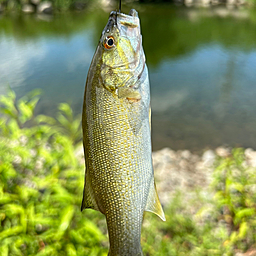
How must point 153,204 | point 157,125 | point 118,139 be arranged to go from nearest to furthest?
point 118,139
point 153,204
point 157,125

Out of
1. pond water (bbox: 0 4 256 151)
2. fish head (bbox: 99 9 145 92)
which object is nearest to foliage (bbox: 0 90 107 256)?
fish head (bbox: 99 9 145 92)

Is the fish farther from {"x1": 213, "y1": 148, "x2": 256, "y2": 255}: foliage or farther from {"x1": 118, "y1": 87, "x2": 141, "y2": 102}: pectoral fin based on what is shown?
{"x1": 213, "y1": 148, "x2": 256, "y2": 255}: foliage

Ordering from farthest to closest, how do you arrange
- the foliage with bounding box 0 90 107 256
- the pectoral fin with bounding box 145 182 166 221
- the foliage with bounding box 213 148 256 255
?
the foliage with bounding box 213 148 256 255
the foliage with bounding box 0 90 107 256
the pectoral fin with bounding box 145 182 166 221

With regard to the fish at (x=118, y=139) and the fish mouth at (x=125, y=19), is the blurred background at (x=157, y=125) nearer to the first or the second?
the fish at (x=118, y=139)

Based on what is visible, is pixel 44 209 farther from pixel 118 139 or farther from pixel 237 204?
pixel 237 204

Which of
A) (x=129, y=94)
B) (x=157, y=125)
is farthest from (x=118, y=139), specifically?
(x=157, y=125)

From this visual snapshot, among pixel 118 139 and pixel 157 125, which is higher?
pixel 118 139
